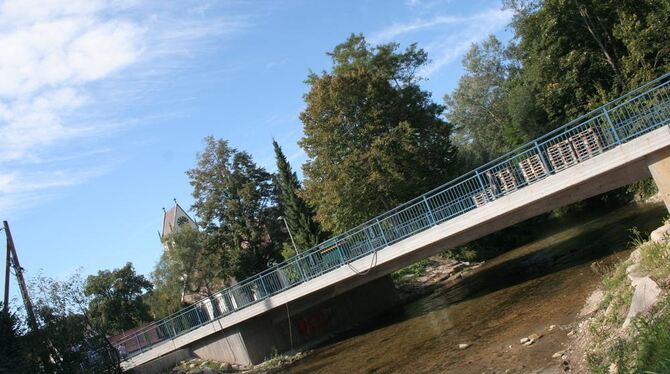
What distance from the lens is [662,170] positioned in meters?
13.8

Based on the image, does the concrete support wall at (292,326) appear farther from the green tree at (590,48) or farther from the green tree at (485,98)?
the green tree at (485,98)

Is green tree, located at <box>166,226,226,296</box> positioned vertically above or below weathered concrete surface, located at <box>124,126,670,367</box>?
above

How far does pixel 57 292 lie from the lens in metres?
19.2

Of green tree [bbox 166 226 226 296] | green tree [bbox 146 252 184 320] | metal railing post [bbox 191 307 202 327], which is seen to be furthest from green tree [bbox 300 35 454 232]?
green tree [bbox 146 252 184 320]

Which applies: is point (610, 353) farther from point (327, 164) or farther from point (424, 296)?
point (327, 164)

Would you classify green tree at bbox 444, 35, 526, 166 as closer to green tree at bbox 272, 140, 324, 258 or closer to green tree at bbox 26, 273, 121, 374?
green tree at bbox 272, 140, 324, 258

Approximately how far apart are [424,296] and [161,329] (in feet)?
42.5

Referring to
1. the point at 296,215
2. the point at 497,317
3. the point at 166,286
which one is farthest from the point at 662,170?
the point at 166,286

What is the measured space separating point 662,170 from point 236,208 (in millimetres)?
30402

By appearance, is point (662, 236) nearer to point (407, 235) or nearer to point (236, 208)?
point (407, 235)

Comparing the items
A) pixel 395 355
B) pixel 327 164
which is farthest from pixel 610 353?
pixel 327 164

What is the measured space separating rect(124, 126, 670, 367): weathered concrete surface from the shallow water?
230 cm

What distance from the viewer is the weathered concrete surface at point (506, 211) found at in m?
14.0

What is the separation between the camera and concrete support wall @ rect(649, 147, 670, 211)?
13703 millimetres
